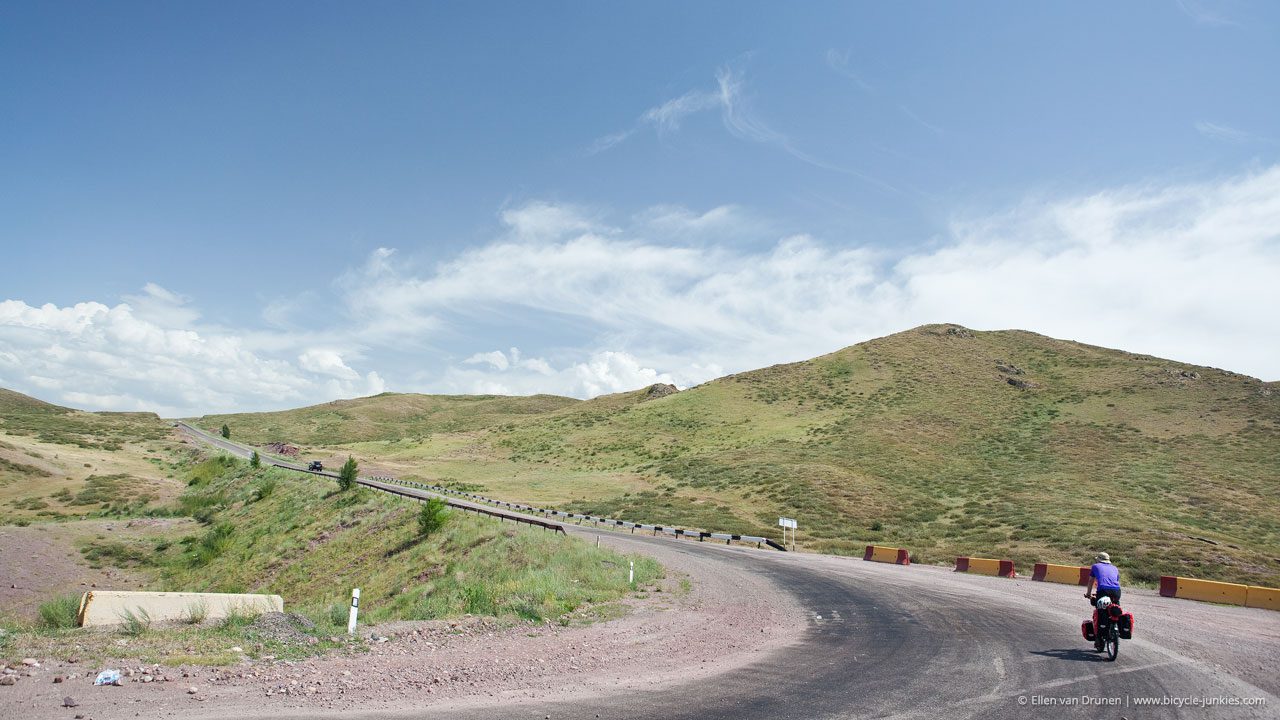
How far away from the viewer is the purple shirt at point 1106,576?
40.4 ft

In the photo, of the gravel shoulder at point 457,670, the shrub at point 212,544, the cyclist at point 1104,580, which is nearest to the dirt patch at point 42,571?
the shrub at point 212,544

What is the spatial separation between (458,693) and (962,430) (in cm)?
A: 7728

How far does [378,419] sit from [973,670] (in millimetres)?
158443

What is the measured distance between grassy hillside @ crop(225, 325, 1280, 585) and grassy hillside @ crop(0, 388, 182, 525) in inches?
970

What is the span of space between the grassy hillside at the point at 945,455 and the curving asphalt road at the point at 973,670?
589 inches

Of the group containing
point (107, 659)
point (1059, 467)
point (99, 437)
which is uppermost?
point (1059, 467)

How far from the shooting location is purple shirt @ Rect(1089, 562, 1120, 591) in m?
12.3

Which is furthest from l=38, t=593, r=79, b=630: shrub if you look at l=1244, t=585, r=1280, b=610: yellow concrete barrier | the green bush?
the green bush

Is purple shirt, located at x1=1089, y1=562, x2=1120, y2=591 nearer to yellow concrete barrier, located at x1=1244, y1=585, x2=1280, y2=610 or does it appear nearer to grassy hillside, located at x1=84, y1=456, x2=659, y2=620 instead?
yellow concrete barrier, located at x1=1244, y1=585, x2=1280, y2=610

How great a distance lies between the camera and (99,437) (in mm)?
85062

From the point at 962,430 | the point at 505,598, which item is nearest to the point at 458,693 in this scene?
the point at 505,598

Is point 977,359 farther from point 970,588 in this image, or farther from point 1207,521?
point 970,588

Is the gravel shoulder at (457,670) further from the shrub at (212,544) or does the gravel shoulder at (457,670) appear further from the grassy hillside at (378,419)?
the grassy hillside at (378,419)

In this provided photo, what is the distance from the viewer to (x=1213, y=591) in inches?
776
